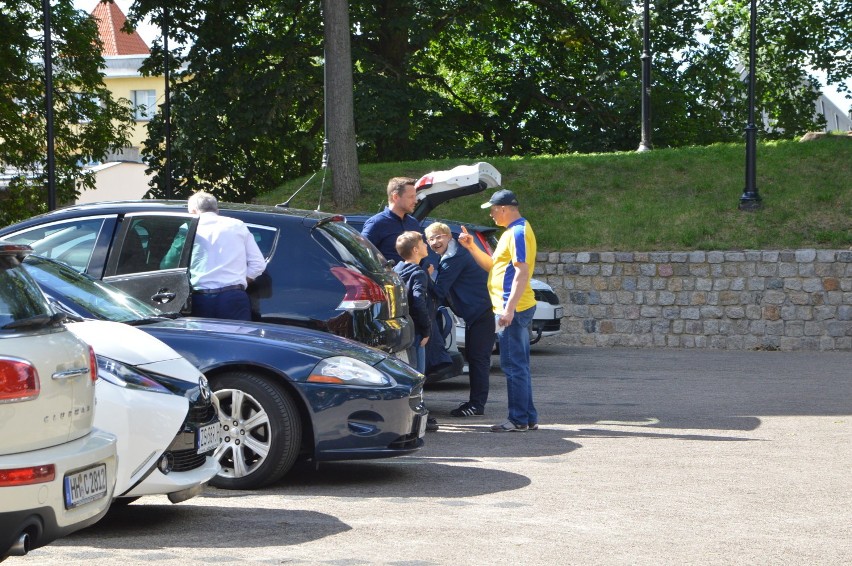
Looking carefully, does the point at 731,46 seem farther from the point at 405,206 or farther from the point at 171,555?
the point at 171,555

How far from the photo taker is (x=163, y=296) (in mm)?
8844

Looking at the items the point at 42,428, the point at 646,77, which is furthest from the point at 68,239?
the point at 646,77

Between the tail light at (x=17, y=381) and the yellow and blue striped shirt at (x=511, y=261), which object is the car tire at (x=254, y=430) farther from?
the yellow and blue striped shirt at (x=511, y=261)

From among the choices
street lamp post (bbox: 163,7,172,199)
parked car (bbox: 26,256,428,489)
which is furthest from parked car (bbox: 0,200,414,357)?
street lamp post (bbox: 163,7,172,199)

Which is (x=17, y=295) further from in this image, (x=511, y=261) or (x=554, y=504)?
(x=511, y=261)

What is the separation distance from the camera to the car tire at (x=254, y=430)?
7.40 meters

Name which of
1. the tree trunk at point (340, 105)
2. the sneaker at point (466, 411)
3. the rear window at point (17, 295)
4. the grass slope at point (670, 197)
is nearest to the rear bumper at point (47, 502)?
the rear window at point (17, 295)

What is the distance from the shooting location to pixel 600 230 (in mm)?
22391

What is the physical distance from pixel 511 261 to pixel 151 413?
477 cm

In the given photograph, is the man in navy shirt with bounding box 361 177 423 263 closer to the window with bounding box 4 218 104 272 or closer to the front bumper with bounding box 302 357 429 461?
the window with bounding box 4 218 104 272

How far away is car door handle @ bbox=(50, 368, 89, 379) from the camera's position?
15.1ft

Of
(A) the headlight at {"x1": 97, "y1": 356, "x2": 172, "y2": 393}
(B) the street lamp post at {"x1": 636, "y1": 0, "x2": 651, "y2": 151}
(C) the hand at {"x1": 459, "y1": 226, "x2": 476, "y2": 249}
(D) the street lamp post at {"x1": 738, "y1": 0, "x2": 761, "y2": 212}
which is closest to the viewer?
(A) the headlight at {"x1": 97, "y1": 356, "x2": 172, "y2": 393}

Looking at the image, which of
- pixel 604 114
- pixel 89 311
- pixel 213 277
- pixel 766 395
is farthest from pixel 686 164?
pixel 89 311

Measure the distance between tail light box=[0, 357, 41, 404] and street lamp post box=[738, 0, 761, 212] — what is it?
1856cm
